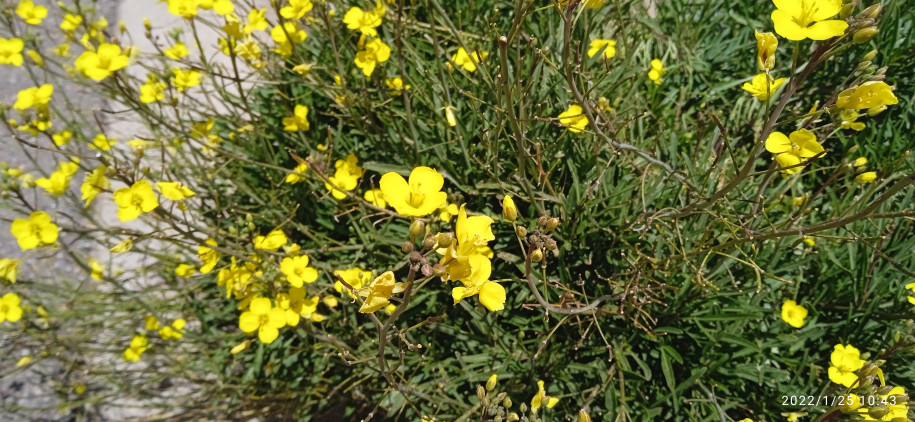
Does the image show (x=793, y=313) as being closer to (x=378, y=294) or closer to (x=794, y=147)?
(x=794, y=147)

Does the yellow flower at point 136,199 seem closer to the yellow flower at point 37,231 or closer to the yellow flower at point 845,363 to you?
the yellow flower at point 37,231

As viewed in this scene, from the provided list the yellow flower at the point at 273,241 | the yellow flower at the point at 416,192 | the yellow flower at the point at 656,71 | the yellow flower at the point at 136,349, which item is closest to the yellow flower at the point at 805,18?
the yellow flower at the point at 416,192

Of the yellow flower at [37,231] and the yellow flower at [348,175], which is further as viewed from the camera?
the yellow flower at [348,175]

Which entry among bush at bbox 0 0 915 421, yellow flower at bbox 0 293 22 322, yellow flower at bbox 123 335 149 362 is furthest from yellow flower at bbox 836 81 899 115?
yellow flower at bbox 0 293 22 322

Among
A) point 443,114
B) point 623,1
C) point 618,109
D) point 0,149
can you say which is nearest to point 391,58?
point 443,114

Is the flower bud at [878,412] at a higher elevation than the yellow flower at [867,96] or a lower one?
lower
